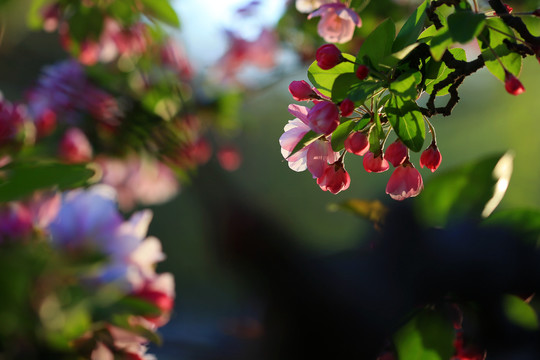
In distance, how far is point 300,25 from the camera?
1.21m

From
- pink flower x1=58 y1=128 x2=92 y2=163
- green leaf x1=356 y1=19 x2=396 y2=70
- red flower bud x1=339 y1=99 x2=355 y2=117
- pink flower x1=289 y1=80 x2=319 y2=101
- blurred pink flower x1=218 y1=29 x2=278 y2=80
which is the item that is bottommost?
red flower bud x1=339 y1=99 x2=355 y2=117

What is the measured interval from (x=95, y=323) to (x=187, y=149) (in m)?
0.89

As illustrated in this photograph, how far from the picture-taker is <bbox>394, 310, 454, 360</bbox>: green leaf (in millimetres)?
447

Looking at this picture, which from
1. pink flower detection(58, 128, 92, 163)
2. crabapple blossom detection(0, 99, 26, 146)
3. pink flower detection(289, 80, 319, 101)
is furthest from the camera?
pink flower detection(58, 128, 92, 163)

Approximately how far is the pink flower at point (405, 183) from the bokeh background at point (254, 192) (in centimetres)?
120

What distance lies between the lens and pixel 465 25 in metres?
0.34

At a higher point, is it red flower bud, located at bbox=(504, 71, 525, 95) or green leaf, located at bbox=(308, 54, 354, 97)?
green leaf, located at bbox=(308, 54, 354, 97)

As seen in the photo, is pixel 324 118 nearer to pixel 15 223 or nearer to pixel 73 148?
pixel 15 223

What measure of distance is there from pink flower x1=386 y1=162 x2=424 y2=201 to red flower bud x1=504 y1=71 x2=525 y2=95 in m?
0.11

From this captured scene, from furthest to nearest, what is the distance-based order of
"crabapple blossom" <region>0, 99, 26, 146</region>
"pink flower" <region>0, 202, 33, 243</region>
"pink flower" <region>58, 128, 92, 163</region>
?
"pink flower" <region>58, 128, 92, 163</region>
"crabapple blossom" <region>0, 99, 26, 146</region>
"pink flower" <region>0, 202, 33, 243</region>

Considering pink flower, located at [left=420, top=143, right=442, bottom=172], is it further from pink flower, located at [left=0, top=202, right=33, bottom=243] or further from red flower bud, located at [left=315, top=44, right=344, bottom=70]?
pink flower, located at [left=0, top=202, right=33, bottom=243]

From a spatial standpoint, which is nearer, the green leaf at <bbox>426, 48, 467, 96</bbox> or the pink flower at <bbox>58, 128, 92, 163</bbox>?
the green leaf at <bbox>426, 48, 467, 96</bbox>

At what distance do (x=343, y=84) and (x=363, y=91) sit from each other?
3 cm

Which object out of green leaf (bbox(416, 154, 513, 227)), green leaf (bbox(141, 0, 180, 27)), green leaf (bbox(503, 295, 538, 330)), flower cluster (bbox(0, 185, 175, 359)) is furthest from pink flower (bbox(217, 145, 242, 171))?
green leaf (bbox(503, 295, 538, 330))
